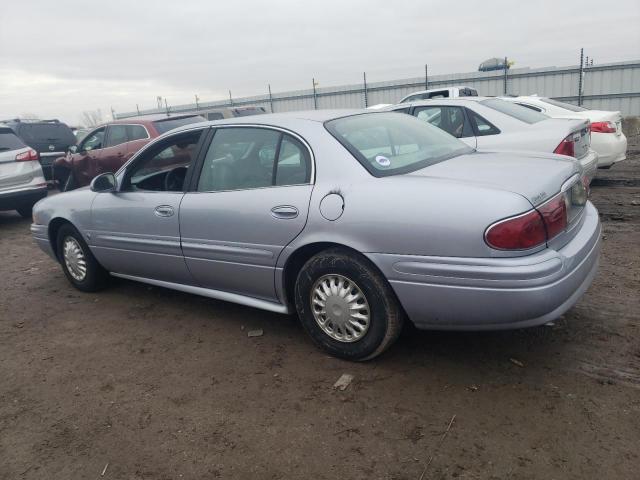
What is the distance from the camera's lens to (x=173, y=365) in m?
3.52

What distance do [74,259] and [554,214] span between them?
4.21 meters

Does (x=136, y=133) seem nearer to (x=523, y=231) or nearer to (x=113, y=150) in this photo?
(x=113, y=150)

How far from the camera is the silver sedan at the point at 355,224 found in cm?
267

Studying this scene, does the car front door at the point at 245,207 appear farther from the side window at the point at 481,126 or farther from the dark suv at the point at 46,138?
the dark suv at the point at 46,138

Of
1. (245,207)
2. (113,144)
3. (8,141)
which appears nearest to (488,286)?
(245,207)

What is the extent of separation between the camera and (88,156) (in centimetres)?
992

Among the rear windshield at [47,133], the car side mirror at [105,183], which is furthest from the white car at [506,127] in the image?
the rear windshield at [47,133]

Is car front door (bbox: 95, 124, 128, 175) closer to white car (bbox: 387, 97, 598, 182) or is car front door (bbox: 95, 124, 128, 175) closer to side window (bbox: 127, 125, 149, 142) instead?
side window (bbox: 127, 125, 149, 142)

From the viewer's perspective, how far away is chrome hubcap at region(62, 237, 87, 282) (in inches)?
195

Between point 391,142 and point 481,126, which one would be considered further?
point 481,126

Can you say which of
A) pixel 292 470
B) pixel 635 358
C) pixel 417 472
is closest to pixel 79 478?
pixel 292 470

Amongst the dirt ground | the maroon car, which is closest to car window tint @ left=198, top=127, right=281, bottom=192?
the dirt ground

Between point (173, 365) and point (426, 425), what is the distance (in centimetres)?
174

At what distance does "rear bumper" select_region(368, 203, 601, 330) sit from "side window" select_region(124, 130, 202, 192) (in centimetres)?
187
